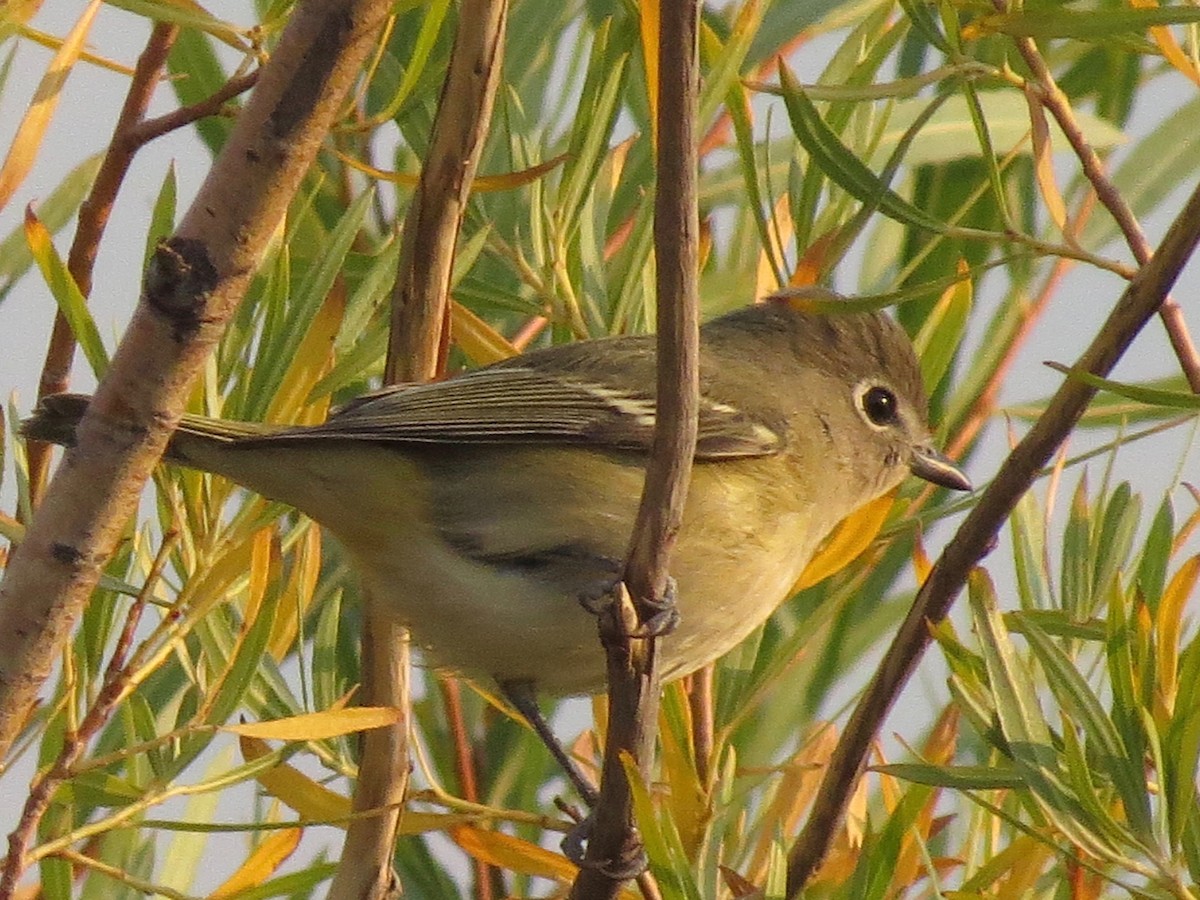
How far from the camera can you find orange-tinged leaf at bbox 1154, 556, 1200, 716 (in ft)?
5.06

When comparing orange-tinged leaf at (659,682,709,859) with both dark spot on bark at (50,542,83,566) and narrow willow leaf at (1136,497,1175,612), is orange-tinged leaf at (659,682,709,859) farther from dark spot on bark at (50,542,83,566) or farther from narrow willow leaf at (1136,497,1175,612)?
dark spot on bark at (50,542,83,566)

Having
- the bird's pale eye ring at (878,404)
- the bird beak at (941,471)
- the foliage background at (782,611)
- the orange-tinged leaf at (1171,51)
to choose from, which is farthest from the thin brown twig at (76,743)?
the bird's pale eye ring at (878,404)

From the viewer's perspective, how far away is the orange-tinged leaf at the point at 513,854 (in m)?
1.88

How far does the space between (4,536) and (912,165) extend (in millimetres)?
1504

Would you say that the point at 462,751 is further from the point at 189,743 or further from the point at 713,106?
the point at 713,106

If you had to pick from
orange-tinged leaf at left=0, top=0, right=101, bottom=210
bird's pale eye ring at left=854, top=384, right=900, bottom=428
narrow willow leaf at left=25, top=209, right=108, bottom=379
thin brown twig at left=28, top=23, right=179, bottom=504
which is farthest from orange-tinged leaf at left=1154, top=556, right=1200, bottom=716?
bird's pale eye ring at left=854, top=384, right=900, bottom=428

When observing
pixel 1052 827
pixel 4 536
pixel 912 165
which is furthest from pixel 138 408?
pixel 912 165

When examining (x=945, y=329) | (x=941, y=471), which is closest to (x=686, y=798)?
(x=945, y=329)

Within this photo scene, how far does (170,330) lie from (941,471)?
1631 millimetres

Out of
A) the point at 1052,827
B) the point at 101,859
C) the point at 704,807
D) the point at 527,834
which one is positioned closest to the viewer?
the point at 1052,827

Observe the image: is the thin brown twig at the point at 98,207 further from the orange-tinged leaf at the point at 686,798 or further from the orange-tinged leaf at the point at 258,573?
the orange-tinged leaf at the point at 686,798

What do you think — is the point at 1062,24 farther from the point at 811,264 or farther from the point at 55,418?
the point at 55,418

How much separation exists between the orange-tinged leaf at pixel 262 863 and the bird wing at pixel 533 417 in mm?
596

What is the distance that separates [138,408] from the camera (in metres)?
1.40
